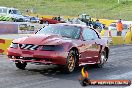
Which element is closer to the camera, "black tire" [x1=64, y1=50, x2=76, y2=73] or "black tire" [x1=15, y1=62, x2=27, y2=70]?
"black tire" [x1=64, y1=50, x2=76, y2=73]

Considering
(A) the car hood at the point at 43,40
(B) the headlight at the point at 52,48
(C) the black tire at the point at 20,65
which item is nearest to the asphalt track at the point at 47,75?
(C) the black tire at the point at 20,65

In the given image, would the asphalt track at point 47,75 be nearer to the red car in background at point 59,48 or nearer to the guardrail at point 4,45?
the red car in background at point 59,48

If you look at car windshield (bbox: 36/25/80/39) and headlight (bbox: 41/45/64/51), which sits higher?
car windshield (bbox: 36/25/80/39)

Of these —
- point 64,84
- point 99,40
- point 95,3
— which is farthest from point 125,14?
point 64,84

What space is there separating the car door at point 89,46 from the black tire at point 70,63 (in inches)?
24.1

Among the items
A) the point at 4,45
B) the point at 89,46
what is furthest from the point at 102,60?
the point at 4,45

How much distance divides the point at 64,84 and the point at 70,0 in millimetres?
75947

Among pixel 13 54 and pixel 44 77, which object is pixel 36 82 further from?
pixel 13 54

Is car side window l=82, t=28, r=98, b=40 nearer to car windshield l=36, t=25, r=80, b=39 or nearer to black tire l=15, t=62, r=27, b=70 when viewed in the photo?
car windshield l=36, t=25, r=80, b=39

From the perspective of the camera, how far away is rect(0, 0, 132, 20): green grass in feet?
229

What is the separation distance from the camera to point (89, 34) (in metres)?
13.9

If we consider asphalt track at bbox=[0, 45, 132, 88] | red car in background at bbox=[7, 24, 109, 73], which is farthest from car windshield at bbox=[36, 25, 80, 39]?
asphalt track at bbox=[0, 45, 132, 88]

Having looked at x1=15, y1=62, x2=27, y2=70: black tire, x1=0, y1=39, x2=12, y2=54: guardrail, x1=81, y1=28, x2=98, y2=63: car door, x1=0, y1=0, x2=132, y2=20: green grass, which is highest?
x1=81, y1=28, x2=98, y2=63: car door

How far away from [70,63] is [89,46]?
147cm
